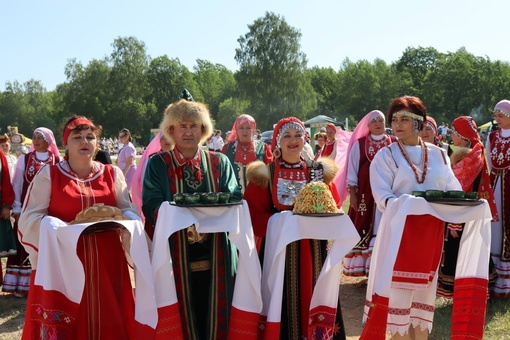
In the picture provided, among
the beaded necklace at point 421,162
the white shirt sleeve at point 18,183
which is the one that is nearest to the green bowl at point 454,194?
the beaded necklace at point 421,162

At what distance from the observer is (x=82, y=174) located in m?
4.16

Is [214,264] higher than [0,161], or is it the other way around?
[0,161]

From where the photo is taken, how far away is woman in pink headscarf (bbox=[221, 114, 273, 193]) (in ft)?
25.0

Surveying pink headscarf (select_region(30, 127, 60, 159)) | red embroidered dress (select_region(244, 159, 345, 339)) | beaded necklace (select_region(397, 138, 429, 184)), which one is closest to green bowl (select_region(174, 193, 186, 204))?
red embroidered dress (select_region(244, 159, 345, 339))

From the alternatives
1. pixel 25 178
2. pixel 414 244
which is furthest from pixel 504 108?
pixel 25 178

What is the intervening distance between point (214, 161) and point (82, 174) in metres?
0.96

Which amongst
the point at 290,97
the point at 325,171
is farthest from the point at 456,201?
the point at 290,97

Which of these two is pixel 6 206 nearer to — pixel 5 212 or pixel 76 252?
pixel 5 212

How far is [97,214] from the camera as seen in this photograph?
12.6 ft

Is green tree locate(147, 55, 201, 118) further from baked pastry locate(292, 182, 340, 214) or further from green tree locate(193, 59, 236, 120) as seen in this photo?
baked pastry locate(292, 182, 340, 214)

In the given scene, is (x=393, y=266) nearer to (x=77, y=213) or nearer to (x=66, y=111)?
(x=77, y=213)

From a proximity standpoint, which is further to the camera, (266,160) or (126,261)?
(266,160)

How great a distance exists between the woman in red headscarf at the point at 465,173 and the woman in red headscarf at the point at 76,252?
3.44 metres

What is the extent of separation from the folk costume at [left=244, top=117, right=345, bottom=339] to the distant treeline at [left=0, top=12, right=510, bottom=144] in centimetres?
5277
